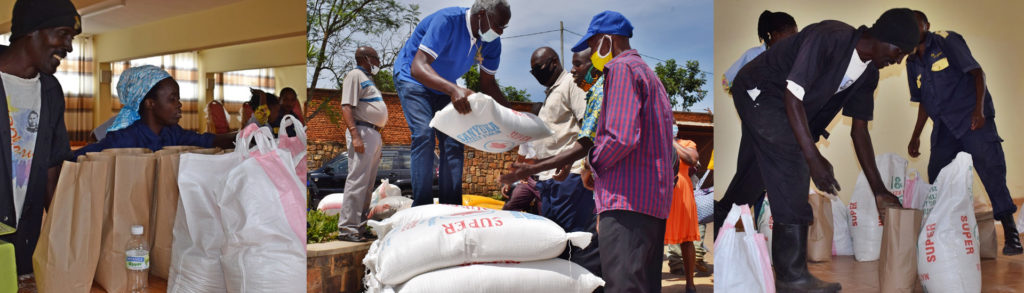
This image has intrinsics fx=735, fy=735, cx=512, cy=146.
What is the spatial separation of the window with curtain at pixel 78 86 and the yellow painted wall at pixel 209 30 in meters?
0.04

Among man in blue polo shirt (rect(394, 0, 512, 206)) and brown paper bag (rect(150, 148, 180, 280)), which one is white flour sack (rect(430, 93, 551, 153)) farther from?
brown paper bag (rect(150, 148, 180, 280))

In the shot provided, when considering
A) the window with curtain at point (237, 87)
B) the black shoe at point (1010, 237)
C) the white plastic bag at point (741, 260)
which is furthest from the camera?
the black shoe at point (1010, 237)

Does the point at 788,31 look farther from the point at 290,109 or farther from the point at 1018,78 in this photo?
the point at 290,109

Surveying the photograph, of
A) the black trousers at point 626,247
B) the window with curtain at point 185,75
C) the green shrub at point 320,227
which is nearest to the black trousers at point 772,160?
the black trousers at point 626,247

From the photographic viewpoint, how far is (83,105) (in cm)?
255

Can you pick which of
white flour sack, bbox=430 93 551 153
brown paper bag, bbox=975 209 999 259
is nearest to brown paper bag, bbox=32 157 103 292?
white flour sack, bbox=430 93 551 153

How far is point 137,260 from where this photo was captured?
2.54m

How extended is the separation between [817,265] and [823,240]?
0.10 m

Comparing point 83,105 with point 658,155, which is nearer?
point 658,155

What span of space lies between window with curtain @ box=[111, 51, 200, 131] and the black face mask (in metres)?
1.31

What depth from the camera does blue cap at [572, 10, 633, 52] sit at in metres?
2.54

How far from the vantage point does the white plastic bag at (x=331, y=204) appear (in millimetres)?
2602

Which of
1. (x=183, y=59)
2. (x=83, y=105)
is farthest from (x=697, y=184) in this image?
(x=83, y=105)

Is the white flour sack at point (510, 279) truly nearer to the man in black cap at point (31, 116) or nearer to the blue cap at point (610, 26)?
the blue cap at point (610, 26)
